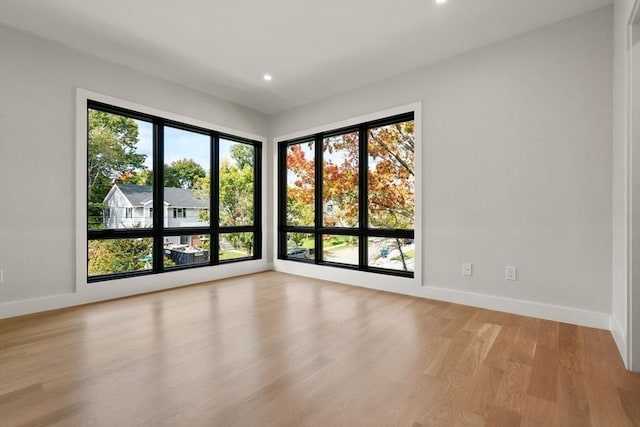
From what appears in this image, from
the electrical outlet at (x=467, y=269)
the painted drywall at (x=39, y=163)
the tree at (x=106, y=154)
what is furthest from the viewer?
the tree at (x=106, y=154)

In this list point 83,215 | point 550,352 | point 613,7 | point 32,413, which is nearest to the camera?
point 32,413

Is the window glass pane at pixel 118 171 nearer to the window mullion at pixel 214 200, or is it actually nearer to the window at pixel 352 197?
the window mullion at pixel 214 200

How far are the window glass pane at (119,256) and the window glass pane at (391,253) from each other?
9.69ft

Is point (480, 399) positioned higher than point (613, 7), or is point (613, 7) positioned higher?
point (613, 7)

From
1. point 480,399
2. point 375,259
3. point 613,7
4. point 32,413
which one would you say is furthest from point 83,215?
point 613,7

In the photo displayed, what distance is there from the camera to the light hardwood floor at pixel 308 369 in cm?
151

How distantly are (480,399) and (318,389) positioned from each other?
0.87 m

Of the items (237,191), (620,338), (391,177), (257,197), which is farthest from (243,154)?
(620,338)

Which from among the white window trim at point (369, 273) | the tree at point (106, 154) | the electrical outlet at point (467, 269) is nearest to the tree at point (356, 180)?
the white window trim at point (369, 273)

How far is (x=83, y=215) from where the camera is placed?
3361mm

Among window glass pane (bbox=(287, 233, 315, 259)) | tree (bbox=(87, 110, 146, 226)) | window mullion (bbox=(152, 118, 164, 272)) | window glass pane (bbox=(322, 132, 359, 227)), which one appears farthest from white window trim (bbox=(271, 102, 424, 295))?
tree (bbox=(87, 110, 146, 226))

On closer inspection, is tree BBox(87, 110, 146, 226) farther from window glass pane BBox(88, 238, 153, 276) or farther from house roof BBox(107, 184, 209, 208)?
window glass pane BBox(88, 238, 153, 276)

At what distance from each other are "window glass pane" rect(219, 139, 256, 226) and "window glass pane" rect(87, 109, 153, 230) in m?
1.11

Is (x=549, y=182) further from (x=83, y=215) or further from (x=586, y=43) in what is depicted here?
(x=83, y=215)
